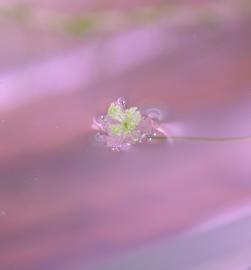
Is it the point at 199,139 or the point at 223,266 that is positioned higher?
the point at 199,139

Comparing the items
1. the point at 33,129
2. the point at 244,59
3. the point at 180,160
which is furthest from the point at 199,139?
the point at 33,129

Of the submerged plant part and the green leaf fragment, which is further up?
the green leaf fragment

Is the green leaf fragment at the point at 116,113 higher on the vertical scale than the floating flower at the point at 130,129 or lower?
higher

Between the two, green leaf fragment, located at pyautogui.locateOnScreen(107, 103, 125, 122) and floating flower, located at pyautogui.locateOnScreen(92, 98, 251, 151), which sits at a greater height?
green leaf fragment, located at pyautogui.locateOnScreen(107, 103, 125, 122)

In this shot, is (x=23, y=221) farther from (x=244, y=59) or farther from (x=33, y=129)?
(x=244, y=59)
